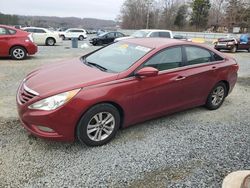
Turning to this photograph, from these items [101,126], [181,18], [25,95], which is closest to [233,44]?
[101,126]

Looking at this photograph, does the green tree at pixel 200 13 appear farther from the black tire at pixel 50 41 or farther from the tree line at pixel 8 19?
the black tire at pixel 50 41

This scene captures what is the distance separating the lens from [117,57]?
4.52m

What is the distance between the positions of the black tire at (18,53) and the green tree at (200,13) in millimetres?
61256

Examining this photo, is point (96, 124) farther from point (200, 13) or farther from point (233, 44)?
point (200, 13)

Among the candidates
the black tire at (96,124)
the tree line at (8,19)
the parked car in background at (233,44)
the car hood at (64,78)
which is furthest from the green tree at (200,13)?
the black tire at (96,124)

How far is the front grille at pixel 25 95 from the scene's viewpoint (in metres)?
3.62

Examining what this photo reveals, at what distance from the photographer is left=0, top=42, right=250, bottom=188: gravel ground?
3.13 m

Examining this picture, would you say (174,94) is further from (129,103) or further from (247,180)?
(247,180)

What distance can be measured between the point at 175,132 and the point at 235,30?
48.4 metres

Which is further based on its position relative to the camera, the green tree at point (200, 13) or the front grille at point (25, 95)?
the green tree at point (200, 13)

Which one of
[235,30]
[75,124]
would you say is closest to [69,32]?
[235,30]

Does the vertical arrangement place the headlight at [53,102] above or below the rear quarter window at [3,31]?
below

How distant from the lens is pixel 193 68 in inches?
191

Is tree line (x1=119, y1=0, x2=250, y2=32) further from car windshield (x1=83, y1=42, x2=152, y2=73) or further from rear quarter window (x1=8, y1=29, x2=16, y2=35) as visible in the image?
car windshield (x1=83, y1=42, x2=152, y2=73)
